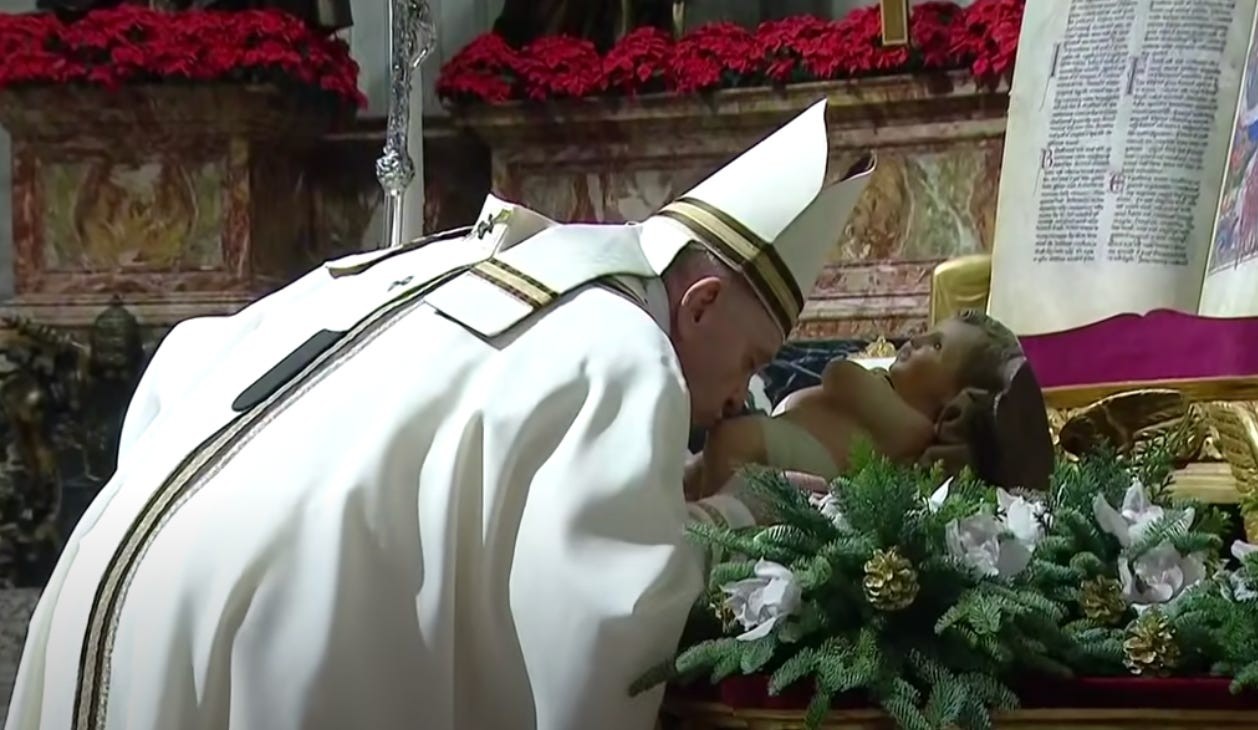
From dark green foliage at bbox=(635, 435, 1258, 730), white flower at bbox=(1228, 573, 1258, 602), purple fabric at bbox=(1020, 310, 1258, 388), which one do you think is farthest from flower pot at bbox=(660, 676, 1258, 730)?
purple fabric at bbox=(1020, 310, 1258, 388)

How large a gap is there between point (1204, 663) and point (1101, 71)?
2411mm

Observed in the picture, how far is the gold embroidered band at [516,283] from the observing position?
2264mm

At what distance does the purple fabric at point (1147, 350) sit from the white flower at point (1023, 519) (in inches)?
39.4

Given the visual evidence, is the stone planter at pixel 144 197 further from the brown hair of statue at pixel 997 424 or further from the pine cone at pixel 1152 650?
the pine cone at pixel 1152 650

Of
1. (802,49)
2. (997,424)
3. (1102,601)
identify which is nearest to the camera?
(1102,601)

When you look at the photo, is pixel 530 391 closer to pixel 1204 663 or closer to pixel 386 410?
pixel 386 410

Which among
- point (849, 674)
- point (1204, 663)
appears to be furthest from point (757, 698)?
point (1204, 663)

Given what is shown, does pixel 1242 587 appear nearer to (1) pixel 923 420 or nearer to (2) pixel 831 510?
(2) pixel 831 510

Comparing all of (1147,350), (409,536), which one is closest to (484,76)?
(1147,350)

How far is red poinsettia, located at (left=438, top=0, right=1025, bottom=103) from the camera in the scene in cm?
579

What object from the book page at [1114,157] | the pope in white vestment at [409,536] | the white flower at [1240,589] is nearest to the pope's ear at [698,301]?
the pope in white vestment at [409,536]

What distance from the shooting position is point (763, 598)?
1.84 m

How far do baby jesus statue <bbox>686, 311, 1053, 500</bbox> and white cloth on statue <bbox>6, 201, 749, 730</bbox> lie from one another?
0.76 ft

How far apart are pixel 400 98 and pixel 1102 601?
12.9 ft
